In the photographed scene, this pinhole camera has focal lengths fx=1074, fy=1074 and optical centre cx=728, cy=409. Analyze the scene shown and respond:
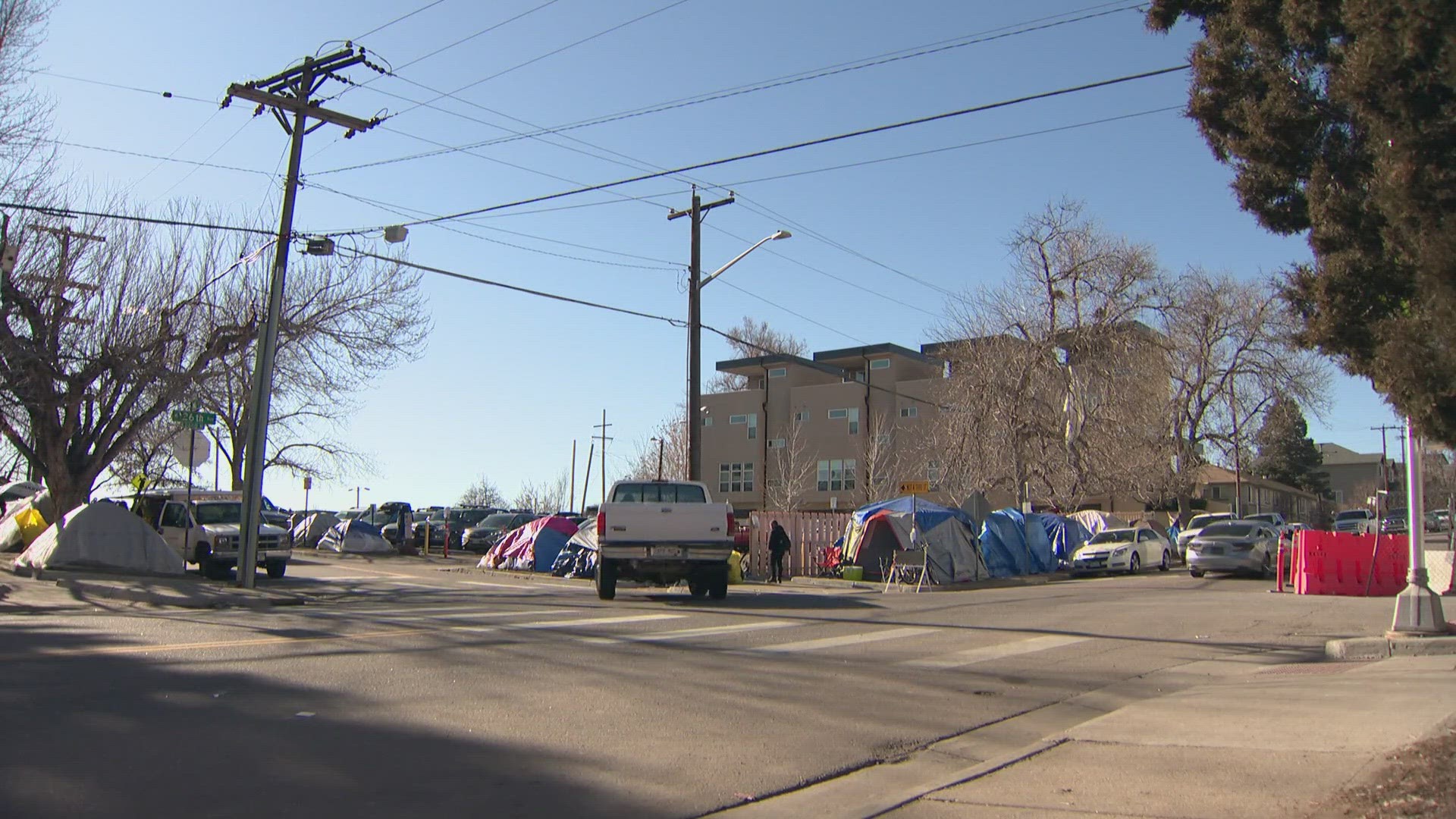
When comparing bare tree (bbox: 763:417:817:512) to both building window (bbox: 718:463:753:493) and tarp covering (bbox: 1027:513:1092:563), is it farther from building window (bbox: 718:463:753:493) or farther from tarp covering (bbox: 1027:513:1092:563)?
tarp covering (bbox: 1027:513:1092:563)

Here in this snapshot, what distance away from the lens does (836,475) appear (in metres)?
60.4

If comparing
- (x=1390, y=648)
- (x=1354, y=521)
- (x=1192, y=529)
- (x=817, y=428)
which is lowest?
(x=1390, y=648)

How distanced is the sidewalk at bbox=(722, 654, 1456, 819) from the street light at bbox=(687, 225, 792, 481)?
1625 centimetres

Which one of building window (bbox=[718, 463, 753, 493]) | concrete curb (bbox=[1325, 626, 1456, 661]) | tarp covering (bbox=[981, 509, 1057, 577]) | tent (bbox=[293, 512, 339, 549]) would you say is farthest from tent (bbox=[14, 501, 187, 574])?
building window (bbox=[718, 463, 753, 493])

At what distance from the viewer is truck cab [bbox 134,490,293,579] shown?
22922 millimetres

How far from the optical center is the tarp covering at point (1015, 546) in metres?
30.3

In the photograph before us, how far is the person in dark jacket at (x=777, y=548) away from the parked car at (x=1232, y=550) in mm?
10762

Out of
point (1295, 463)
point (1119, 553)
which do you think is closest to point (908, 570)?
point (1119, 553)

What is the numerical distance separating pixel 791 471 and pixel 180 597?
43.6 metres

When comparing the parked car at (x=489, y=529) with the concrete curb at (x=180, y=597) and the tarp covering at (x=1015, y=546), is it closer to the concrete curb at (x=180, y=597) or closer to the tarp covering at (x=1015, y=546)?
the tarp covering at (x=1015, y=546)

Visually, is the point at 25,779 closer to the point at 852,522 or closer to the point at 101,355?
the point at 101,355

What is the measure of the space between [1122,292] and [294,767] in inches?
1554

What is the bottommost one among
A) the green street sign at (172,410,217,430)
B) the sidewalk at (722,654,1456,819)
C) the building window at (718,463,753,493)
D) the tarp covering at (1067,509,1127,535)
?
the sidewalk at (722,654,1456,819)

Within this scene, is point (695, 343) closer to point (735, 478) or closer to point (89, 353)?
point (89, 353)
